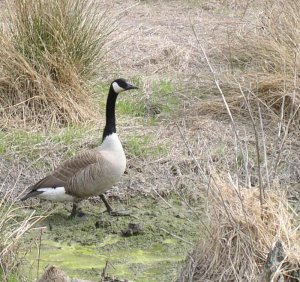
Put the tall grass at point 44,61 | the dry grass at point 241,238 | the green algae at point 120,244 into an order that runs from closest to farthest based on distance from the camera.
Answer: the dry grass at point 241,238
the green algae at point 120,244
the tall grass at point 44,61

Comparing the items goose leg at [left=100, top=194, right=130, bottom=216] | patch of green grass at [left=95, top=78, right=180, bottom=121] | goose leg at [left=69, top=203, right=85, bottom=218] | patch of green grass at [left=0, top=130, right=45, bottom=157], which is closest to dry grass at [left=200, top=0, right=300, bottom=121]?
patch of green grass at [left=95, top=78, right=180, bottom=121]

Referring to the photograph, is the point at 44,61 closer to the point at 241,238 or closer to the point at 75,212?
the point at 75,212

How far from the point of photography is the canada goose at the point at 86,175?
7.59 m

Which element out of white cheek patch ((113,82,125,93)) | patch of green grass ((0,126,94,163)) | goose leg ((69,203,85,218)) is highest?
white cheek patch ((113,82,125,93))

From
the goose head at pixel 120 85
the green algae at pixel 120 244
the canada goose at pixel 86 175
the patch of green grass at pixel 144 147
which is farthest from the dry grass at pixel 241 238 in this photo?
the patch of green grass at pixel 144 147

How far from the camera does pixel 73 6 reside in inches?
366

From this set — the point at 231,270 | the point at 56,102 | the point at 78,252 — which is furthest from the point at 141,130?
the point at 231,270

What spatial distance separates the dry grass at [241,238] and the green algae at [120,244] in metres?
0.45

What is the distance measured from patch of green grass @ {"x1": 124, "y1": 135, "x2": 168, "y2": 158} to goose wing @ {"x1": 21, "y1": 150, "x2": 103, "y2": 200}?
89 cm

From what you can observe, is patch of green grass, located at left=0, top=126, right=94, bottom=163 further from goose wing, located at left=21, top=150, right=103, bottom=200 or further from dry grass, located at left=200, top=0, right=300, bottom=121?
dry grass, located at left=200, top=0, right=300, bottom=121

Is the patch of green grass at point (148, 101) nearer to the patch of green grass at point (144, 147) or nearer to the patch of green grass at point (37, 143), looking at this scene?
the patch of green grass at point (144, 147)

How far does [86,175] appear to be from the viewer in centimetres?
764

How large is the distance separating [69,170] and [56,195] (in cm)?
24

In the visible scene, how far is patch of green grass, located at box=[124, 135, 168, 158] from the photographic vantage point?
28.2 ft
